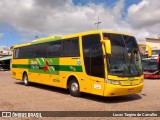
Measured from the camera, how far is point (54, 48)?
52.4 feet

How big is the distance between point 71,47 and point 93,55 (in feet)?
6.65

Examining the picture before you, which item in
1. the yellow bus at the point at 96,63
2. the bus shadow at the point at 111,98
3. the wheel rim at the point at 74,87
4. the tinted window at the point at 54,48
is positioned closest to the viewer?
the yellow bus at the point at 96,63

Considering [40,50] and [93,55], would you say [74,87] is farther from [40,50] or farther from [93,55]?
[40,50]

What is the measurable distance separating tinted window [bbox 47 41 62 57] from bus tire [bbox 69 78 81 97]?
196 centimetres

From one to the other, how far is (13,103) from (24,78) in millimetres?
8790

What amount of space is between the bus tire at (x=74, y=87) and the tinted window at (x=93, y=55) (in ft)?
4.19

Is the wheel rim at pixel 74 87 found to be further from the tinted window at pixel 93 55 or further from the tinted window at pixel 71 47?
the tinted window at pixel 71 47

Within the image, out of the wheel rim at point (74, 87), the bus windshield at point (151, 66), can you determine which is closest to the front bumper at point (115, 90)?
the wheel rim at point (74, 87)

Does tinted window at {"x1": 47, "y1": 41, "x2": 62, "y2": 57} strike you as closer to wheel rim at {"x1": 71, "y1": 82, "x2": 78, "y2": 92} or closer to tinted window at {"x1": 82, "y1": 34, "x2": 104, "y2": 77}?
wheel rim at {"x1": 71, "y1": 82, "x2": 78, "y2": 92}

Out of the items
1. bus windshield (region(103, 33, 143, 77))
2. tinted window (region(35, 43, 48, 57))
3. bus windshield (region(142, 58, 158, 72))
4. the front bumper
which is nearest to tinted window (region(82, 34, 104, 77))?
bus windshield (region(103, 33, 143, 77))

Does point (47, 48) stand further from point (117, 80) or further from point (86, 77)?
point (117, 80)

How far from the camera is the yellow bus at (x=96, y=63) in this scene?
38.7 ft

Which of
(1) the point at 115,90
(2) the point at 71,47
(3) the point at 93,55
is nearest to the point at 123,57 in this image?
(3) the point at 93,55

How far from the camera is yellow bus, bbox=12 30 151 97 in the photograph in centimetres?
1180
